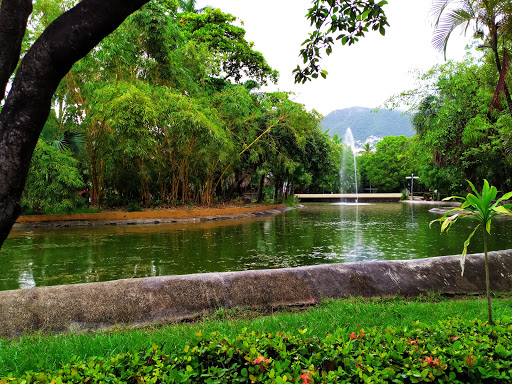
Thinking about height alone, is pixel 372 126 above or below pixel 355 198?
above

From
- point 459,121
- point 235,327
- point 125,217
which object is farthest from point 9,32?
point 459,121

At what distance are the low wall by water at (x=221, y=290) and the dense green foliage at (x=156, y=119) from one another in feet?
32.1

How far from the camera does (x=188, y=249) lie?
8.57m

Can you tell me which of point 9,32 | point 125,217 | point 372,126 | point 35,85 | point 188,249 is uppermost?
point 372,126

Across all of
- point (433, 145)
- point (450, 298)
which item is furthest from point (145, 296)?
point (433, 145)

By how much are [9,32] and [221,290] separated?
10.8ft

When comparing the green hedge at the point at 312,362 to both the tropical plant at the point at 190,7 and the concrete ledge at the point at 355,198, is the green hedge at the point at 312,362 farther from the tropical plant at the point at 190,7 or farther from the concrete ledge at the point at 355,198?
the concrete ledge at the point at 355,198

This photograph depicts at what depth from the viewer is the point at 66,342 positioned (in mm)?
2951

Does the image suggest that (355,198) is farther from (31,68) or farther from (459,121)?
(31,68)

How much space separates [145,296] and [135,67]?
14.3 meters

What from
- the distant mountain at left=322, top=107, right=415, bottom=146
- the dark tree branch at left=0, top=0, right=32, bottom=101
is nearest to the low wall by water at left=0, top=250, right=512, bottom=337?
the dark tree branch at left=0, top=0, right=32, bottom=101

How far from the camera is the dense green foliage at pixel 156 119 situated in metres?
13.4

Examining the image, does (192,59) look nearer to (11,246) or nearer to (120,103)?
(120,103)

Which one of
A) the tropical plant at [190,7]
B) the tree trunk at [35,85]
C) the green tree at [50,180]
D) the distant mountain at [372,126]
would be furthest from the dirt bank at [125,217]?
the distant mountain at [372,126]
